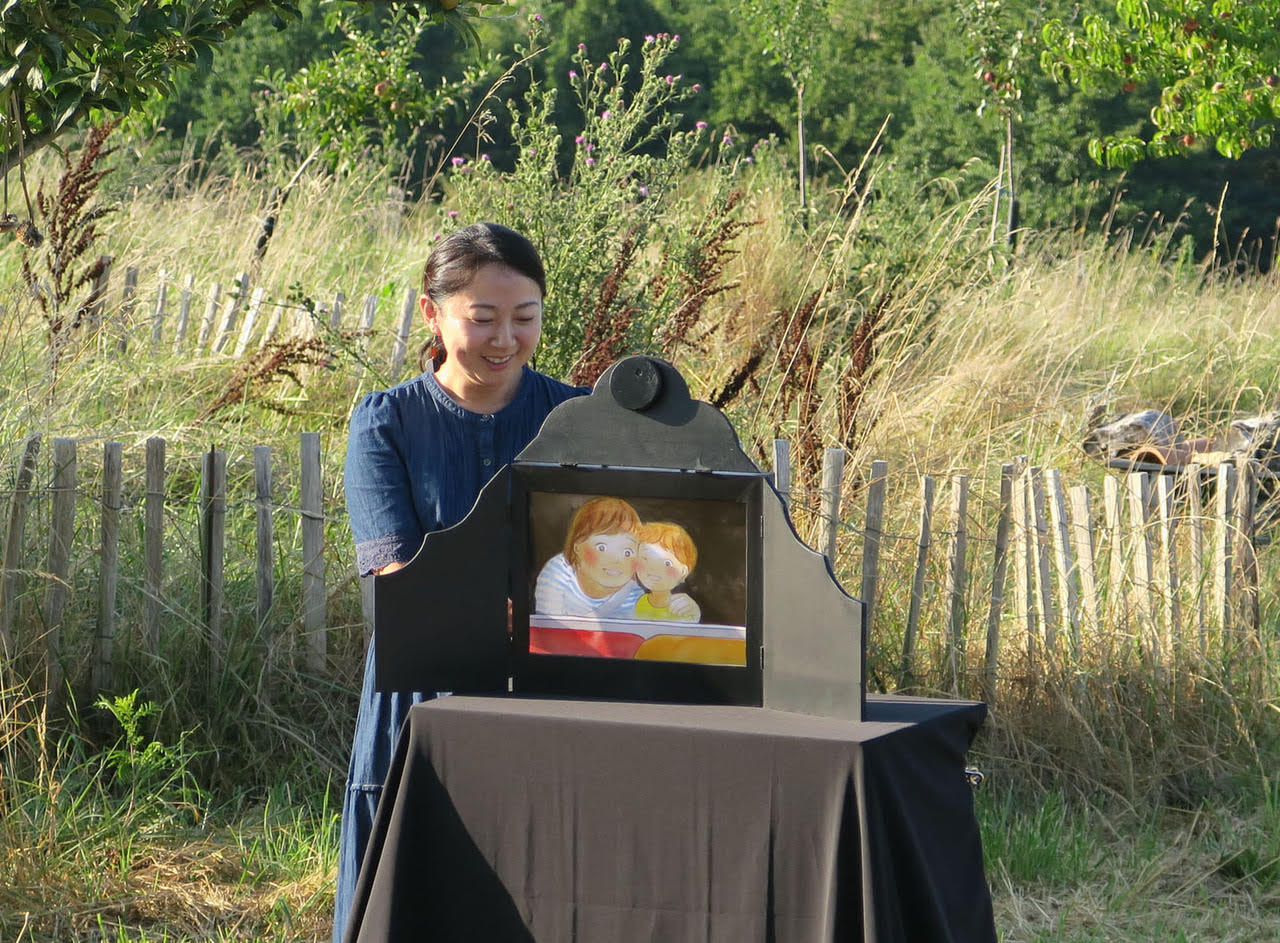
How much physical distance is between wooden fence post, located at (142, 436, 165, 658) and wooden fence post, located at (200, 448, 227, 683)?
134 millimetres

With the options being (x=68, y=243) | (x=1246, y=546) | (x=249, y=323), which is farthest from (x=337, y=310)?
(x=1246, y=546)

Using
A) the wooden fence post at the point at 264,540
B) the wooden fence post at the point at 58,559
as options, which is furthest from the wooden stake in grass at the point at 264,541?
the wooden fence post at the point at 58,559

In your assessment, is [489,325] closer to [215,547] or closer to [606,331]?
[215,547]

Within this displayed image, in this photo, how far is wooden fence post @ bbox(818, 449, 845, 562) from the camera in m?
4.12

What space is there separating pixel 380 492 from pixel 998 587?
2.37 m

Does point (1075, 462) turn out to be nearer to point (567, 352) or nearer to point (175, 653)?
point (567, 352)

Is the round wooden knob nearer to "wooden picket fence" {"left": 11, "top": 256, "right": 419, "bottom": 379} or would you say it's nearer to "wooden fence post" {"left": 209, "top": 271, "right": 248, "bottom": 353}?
"wooden picket fence" {"left": 11, "top": 256, "right": 419, "bottom": 379}

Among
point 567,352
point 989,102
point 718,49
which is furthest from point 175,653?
point 718,49

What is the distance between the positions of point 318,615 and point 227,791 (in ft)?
1.76

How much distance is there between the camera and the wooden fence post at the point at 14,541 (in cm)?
372

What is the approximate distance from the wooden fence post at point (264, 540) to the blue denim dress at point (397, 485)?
160cm

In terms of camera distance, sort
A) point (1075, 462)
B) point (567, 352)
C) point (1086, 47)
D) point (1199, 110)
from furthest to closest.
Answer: point (1086, 47) → point (1199, 110) → point (1075, 462) → point (567, 352)

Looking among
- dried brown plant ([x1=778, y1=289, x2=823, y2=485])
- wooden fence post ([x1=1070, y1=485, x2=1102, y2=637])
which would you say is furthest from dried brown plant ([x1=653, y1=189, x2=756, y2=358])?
wooden fence post ([x1=1070, y1=485, x2=1102, y2=637])

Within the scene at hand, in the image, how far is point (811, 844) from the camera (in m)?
1.98
